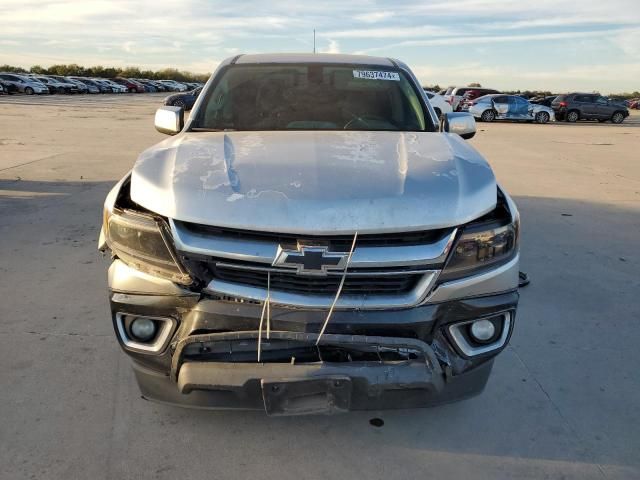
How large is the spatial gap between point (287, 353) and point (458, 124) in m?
2.40

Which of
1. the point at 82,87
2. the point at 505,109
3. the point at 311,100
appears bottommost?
the point at 82,87

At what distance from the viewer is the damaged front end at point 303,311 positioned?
2.21m

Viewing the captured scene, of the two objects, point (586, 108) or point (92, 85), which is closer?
point (586, 108)

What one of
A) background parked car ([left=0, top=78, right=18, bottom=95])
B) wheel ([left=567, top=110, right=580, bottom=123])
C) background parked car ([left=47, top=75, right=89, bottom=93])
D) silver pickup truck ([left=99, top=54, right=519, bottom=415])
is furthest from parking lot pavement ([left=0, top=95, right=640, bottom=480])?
background parked car ([left=47, top=75, right=89, bottom=93])

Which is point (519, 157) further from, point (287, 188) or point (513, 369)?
point (287, 188)

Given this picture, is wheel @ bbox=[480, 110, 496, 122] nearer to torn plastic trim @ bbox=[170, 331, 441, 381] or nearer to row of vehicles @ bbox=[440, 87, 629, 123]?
row of vehicles @ bbox=[440, 87, 629, 123]

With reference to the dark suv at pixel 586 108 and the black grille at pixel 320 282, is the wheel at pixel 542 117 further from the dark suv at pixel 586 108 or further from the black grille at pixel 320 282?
the black grille at pixel 320 282

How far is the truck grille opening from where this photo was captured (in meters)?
2.24

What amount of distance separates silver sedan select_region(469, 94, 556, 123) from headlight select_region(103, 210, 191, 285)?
1039 inches

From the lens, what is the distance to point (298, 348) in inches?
89.0

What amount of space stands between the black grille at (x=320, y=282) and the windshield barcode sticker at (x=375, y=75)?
7.18 ft

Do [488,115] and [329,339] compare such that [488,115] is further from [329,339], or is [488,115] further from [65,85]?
[65,85]

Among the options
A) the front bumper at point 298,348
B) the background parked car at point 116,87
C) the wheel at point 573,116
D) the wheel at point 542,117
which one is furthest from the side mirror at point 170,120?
the background parked car at point 116,87

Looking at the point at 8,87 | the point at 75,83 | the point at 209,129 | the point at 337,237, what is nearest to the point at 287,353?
the point at 337,237
